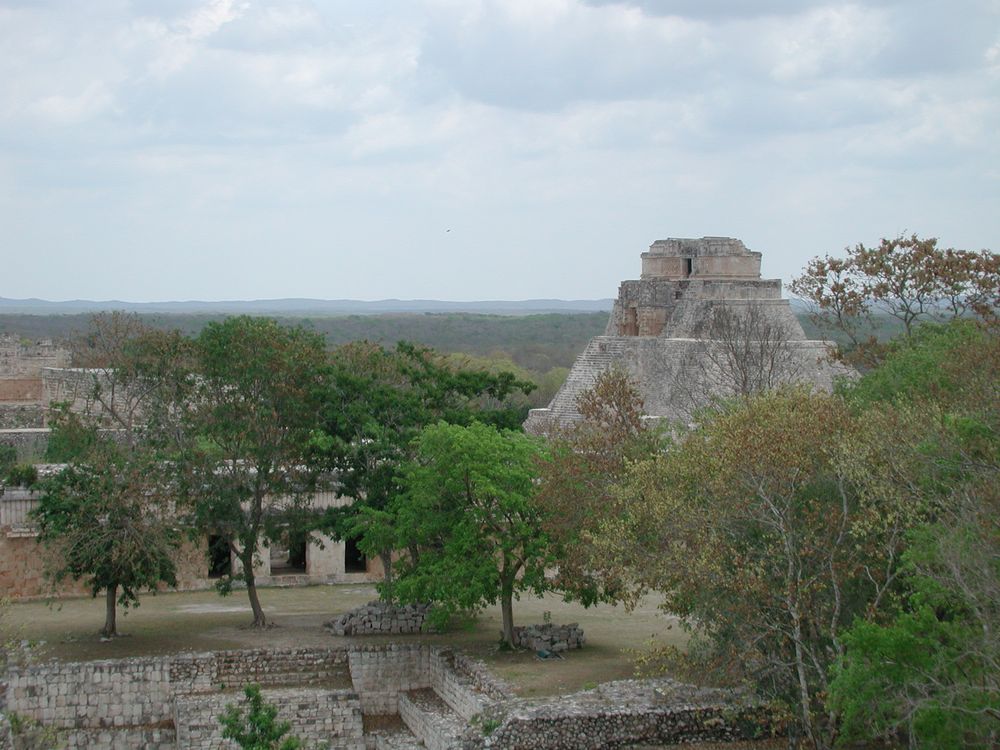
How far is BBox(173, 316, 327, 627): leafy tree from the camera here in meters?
20.0

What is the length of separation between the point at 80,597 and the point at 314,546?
378 centimetres

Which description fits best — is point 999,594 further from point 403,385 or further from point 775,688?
point 403,385

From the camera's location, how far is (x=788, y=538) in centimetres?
1391

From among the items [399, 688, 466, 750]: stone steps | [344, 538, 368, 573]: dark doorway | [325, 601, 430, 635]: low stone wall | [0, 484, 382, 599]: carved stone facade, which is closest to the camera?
[399, 688, 466, 750]: stone steps

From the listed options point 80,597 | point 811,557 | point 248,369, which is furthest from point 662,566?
point 80,597

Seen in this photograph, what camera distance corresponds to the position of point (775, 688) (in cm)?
1443

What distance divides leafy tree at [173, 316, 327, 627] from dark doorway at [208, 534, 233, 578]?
290 centimetres

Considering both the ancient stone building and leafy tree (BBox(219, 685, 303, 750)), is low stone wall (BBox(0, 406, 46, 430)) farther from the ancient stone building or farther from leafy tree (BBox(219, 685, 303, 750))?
leafy tree (BBox(219, 685, 303, 750))

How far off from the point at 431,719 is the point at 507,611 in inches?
71.6

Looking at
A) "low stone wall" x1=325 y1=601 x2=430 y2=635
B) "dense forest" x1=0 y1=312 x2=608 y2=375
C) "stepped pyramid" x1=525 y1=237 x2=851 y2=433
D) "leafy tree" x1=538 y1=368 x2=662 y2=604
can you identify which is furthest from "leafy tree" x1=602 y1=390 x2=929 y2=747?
"dense forest" x1=0 y1=312 x2=608 y2=375

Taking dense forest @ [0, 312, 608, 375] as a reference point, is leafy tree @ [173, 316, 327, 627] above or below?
above

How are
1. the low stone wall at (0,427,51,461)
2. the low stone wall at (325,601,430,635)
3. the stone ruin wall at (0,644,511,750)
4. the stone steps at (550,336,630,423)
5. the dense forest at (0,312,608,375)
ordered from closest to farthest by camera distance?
the stone ruin wall at (0,644,511,750) < the low stone wall at (325,601,430,635) < the stone steps at (550,336,630,423) < the low stone wall at (0,427,51,461) < the dense forest at (0,312,608,375)

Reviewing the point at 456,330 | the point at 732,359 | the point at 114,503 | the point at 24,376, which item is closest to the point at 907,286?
the point at 732,359

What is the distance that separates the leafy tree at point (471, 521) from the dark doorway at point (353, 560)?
5.77m
